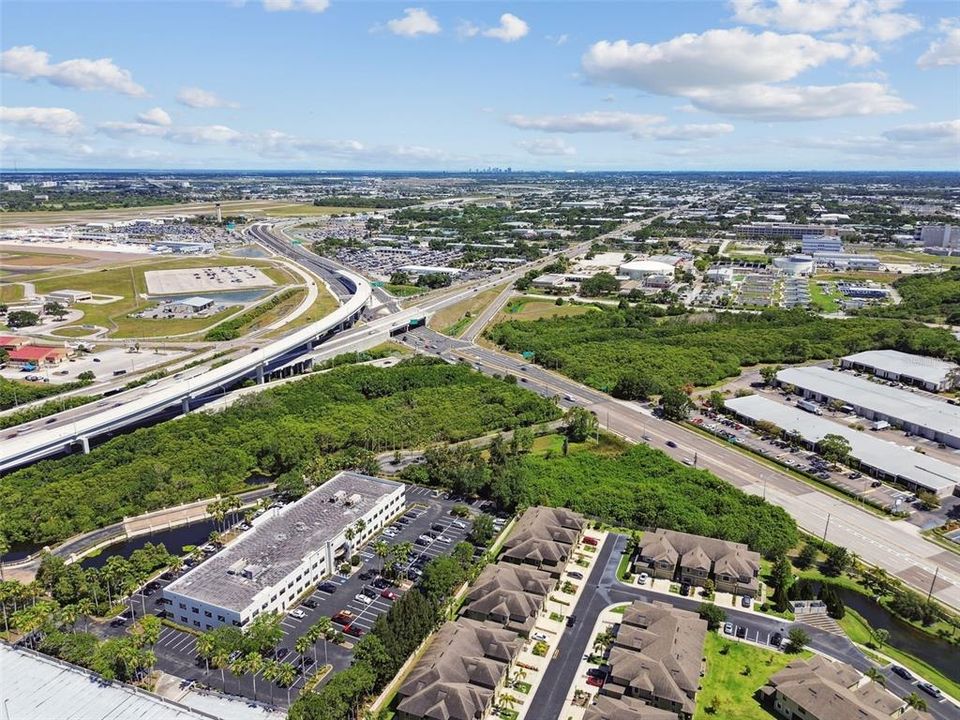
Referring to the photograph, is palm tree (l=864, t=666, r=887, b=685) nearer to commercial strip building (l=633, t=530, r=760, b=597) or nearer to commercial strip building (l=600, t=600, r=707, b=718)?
commercial strip building (l=633, t=530, r=760, b=597)

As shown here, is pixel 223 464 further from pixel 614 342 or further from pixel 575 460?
pixel 614 342

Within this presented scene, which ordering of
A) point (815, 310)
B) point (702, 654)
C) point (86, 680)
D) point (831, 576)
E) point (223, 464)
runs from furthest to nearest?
point (815, 310), point (223, 464), point (831, 576), point (702, 654), point (86, 680)

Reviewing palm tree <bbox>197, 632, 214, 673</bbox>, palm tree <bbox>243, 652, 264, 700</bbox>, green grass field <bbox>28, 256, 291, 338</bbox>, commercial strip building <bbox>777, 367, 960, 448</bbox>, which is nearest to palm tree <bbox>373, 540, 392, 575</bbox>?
palm tree <bbox>243, 652, 264, 700</bbox>

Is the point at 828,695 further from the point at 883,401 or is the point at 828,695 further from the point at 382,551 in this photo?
the point at 883,401

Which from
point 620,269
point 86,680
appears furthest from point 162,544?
point 620,269


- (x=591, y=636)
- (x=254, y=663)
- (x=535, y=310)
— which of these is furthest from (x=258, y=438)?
(x=535, y=310)
